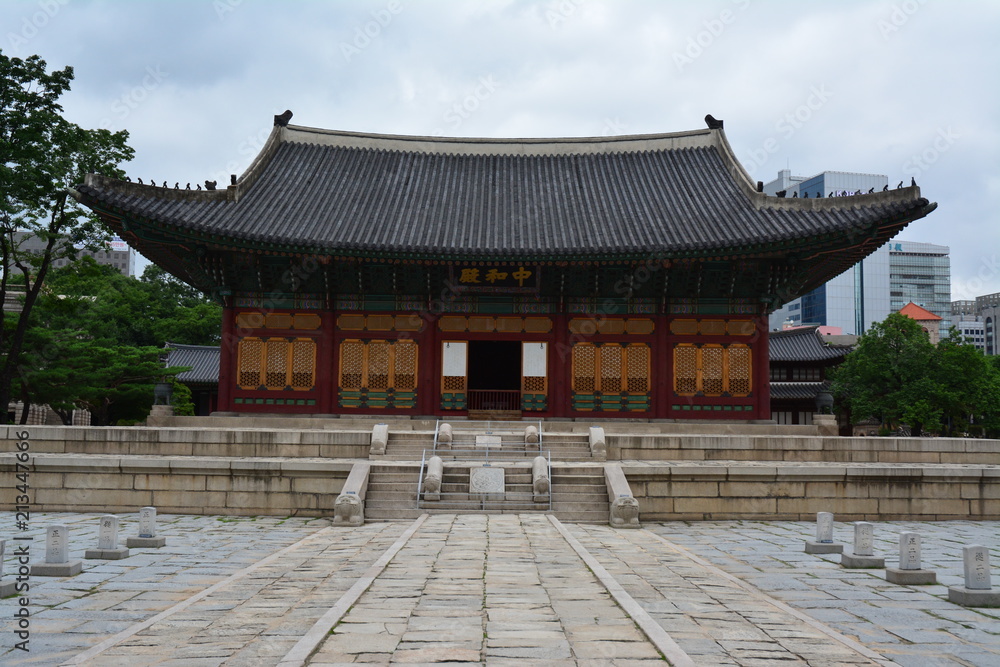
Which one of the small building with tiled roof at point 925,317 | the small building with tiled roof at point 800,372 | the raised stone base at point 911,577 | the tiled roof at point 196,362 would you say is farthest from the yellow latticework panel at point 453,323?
the small building with tiled roof at point 925,317

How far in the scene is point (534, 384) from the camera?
73.8 ft

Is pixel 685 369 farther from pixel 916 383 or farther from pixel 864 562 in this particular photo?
pixel 916 383

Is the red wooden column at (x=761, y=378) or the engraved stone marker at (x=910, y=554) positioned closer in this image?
the engraved stone marker at (x=910, y=554)

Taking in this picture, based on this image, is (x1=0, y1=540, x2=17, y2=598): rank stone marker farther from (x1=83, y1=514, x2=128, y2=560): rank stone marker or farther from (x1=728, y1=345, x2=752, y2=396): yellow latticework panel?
(x1=728, y1=345, x2=752, y2=396): yellow latticework panel

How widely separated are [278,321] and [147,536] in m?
11.8

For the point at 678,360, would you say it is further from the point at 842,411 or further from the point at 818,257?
the point at 842,411

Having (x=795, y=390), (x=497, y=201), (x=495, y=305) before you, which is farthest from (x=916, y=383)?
(x=495, y=305)

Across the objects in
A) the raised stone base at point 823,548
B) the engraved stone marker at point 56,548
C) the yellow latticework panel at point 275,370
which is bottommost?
the raised stone base at point 823,548

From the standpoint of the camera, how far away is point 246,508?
14.6 m

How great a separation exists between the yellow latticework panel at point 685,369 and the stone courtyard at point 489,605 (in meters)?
10.3

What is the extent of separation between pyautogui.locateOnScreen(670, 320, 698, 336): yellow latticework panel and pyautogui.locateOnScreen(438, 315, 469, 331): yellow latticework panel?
6.40m

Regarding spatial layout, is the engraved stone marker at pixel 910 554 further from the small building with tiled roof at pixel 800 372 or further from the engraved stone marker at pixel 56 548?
the small building with tiled roof at pixel 800 372

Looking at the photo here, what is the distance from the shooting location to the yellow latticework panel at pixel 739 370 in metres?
22.0

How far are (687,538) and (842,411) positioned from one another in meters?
31.0
